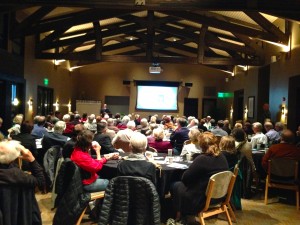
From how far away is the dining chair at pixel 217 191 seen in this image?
355 centimetres

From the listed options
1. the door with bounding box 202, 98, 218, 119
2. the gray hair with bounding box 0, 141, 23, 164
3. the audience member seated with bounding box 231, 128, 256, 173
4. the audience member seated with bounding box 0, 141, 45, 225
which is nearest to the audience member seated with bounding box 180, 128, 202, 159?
the audience member seated with bounding box 231, 128, 256, 173

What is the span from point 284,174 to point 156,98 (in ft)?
41.0

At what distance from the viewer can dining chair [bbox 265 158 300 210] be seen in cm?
517

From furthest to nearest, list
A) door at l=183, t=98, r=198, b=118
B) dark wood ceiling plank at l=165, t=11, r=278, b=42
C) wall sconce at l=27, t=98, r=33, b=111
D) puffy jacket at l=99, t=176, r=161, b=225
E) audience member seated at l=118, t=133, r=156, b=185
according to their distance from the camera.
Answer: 1. door at l=183, t=98, r=198, b=118
2. wall sconce at l=27, t=98, r=33, b=111
3. dark wood ceiling plank at l=165, t=11, r=278, b=42
4. audience member seated at l=118, t=133, r=156, b=185
5. puffy jacket at l=99, t=176, r=161, b=225

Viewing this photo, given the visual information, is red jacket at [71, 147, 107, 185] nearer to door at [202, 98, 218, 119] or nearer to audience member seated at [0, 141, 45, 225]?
audience member seated at [0, 141, 45, 225]

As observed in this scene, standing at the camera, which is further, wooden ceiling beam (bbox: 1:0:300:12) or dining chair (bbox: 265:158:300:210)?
wooden ceiling beam (bbox: 1:0:300:12)

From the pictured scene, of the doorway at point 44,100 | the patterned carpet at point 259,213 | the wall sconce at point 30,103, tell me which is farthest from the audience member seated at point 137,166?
the doorway at point 44,100

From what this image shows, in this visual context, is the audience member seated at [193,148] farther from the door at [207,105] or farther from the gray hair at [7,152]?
the door at [207,105]

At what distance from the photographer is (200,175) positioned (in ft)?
12.0

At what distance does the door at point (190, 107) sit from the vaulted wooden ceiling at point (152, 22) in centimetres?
365

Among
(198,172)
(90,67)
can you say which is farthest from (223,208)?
(90,67)

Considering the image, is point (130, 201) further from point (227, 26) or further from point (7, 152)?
point (227, 26)

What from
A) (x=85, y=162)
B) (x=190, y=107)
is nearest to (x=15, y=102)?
(x=85, y=162)

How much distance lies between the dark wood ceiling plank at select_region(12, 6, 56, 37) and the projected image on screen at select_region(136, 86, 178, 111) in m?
8.74
